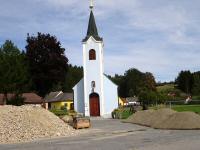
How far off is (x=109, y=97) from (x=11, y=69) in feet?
42.5

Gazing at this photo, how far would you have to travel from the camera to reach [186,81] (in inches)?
5625

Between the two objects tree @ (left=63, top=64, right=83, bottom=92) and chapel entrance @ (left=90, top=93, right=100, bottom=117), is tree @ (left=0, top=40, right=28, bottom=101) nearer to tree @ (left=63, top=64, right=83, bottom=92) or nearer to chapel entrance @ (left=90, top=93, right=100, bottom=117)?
chapel entrance @ (left=90, top=93, right=100, bottom=117)

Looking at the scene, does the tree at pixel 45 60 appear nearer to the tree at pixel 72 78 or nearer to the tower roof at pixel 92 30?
the tower roof at pixel 92 30

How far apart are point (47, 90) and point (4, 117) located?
125 ft

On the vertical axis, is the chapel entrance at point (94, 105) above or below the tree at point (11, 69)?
below

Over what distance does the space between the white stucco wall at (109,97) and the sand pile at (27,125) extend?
21.0m

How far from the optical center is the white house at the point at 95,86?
53312 millimetres

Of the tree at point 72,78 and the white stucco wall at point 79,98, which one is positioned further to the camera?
the tree at point 72,78

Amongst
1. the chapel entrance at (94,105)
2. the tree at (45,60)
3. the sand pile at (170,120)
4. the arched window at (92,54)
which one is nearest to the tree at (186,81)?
the tree at (45,60)

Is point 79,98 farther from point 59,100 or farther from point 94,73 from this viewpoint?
point 59,100

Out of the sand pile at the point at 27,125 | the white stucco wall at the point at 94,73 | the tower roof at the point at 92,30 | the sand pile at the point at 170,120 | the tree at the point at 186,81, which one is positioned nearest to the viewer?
the sand pile at the point at 27,125

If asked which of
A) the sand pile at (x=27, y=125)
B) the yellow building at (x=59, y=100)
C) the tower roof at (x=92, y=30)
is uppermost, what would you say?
the tower roof at (x=92, y=30)

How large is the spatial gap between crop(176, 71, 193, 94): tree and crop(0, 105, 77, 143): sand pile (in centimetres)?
11371

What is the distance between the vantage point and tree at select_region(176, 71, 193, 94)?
142587 millimetres
